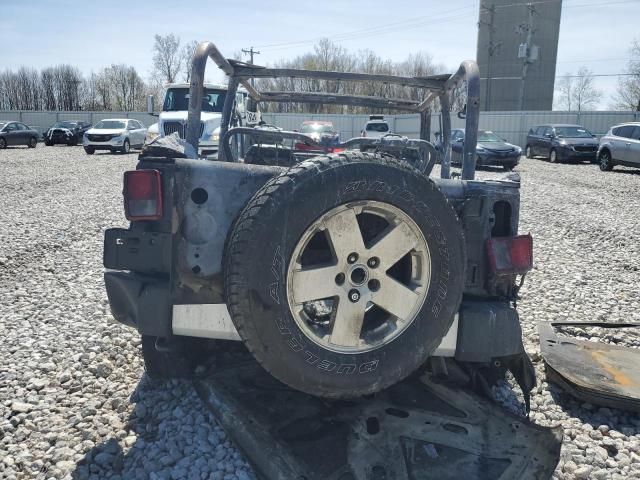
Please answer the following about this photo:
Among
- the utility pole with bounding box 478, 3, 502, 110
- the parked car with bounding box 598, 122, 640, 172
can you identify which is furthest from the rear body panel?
the utility pole with bounding box 478, 3, 502, 110

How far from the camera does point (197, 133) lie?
3.63 meters

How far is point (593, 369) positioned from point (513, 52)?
57.9m

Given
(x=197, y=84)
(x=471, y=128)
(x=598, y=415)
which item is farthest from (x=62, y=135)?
(x=598, y=415)

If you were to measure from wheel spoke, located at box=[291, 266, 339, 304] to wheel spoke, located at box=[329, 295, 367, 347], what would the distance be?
2.9 inches

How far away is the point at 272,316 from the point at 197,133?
6.20 ft

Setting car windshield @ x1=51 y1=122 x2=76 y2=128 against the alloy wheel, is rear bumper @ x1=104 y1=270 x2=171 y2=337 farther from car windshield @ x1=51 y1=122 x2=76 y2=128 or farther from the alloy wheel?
car windshield @ x1=51 y1=122 x2=76 y2=128

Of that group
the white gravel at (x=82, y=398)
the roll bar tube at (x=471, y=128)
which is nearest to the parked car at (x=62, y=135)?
the white gravel at (x=82, y=398)

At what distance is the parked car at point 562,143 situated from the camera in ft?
69.2

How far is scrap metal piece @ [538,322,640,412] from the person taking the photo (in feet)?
10.0

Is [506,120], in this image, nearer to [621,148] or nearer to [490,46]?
[621,148]

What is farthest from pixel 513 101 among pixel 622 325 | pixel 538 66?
pixel 622 325

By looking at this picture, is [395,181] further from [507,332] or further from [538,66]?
[538,66]

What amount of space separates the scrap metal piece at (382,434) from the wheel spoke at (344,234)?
87 centimetres

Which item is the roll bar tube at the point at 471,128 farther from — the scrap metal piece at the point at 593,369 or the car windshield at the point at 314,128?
the car windshield at the point at 314,128
